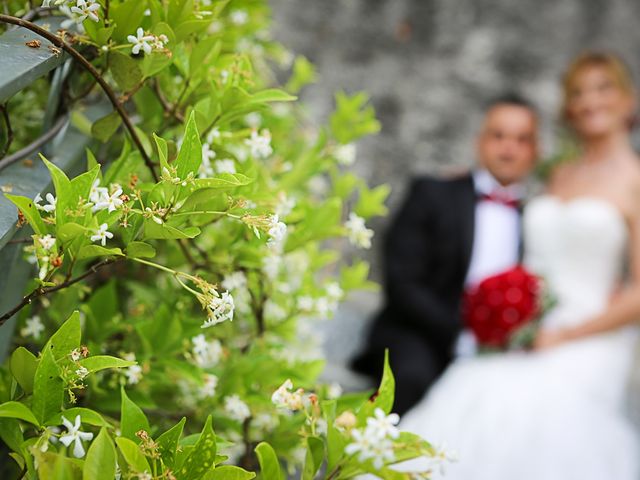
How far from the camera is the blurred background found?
12.7 ft

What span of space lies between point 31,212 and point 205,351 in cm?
35

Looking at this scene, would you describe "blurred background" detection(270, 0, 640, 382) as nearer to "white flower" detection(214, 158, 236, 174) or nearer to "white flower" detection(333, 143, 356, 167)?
"white flower" detection(333, 143, 356, 167)

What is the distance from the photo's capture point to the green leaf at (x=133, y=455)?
2.03 ft

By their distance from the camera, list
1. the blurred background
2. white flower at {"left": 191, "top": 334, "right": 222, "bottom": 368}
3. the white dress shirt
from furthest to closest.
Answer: the blurred background → the white dress shirt → white flower at {"left": 191, "top": 334, "right": 222, "bottom": 368}

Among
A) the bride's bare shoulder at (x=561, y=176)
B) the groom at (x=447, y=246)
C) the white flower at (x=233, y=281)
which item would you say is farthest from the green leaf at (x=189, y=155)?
the bride's bare shoulder at (x=561, y=176)

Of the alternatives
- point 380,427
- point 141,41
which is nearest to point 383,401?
point 380,427

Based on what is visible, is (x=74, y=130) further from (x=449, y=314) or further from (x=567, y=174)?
(x=567, y=174)

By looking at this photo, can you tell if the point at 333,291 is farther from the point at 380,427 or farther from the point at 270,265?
the point at 380,427

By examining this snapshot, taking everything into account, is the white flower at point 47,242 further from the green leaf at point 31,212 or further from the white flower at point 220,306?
the white flower at point 220,306

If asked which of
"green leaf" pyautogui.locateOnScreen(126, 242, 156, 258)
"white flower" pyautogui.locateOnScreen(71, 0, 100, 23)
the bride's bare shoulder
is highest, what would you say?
"white flower" pyautogui.locateOnScreen(71, 0, 100, 23)

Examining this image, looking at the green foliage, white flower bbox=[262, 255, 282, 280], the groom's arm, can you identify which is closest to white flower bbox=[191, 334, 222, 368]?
the green foliage

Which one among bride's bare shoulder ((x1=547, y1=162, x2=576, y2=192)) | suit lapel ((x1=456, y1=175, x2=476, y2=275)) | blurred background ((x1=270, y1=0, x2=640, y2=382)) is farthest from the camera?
blurred background ((x1=270, y1=0, x2=640, y2=382))

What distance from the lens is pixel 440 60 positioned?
3.96 m

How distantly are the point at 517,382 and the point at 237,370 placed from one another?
4.51 ft
